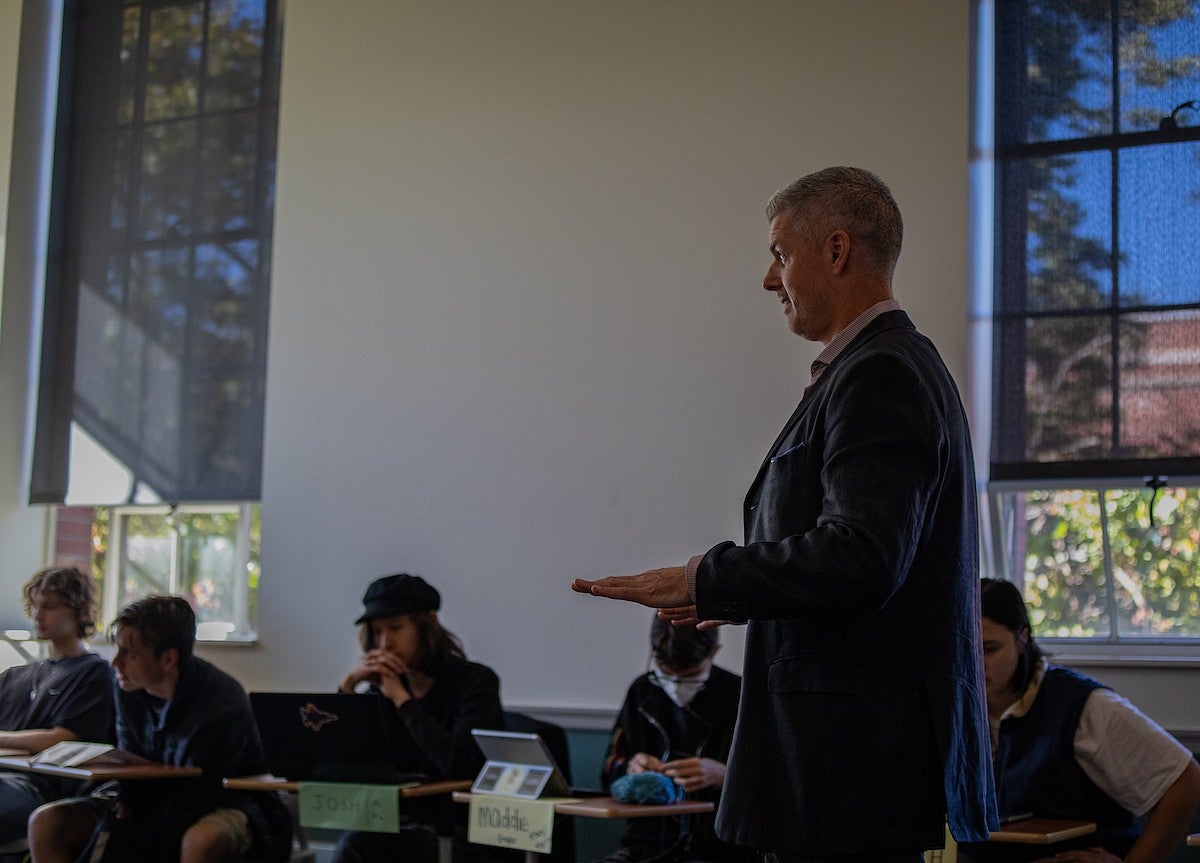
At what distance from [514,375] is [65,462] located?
2321 millimetres

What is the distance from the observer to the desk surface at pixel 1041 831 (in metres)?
2.86

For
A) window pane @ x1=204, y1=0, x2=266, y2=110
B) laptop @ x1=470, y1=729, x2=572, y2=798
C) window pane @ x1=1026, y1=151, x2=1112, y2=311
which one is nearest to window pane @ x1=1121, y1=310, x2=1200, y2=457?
window pane @ x1=1026, y1=151, x2=1112, y2=311

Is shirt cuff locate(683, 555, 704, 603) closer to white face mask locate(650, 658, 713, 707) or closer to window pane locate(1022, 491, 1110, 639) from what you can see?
white face mask locate(650, 658, 713, 707)

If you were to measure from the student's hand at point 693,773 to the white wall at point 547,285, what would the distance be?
1.05 metres

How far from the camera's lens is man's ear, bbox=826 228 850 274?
69.8 inches

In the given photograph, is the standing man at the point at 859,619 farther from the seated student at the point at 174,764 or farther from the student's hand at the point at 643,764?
the seated student at the point at 174,764

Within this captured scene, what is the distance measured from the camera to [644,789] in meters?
3.32

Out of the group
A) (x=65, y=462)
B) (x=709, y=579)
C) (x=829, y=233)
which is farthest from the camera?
(x=65, y=462)

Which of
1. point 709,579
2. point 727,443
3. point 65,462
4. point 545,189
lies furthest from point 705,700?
point 65,462

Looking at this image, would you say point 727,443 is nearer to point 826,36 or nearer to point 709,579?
point 826,36

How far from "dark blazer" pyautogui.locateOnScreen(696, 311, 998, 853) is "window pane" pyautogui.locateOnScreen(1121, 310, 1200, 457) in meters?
2.69

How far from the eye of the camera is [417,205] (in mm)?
5293

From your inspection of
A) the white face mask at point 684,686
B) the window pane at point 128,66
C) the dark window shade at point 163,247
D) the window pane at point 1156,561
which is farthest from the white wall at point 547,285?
the window pane at point 128,66

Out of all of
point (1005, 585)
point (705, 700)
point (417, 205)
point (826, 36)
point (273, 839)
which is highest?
point (826, 36)
